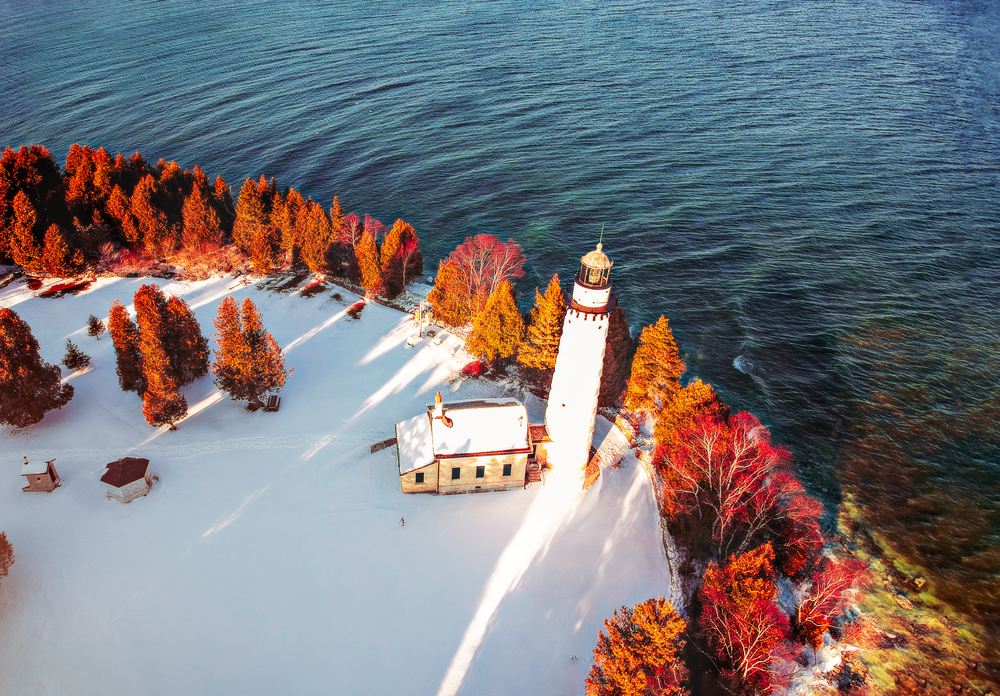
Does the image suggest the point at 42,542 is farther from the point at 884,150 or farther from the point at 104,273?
the point at 884,150

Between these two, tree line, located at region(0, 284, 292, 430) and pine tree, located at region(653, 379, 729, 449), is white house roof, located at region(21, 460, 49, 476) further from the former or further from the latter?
pine tree, located at region(653, 379, 729, 449)

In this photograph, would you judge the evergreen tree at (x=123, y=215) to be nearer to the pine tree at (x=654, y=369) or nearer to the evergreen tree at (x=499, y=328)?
the evergreen tree at (x=499, y=328)

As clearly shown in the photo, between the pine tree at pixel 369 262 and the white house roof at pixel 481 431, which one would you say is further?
the pine tree at pixel 369 262

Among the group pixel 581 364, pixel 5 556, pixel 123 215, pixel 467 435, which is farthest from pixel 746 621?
pixel 123 215

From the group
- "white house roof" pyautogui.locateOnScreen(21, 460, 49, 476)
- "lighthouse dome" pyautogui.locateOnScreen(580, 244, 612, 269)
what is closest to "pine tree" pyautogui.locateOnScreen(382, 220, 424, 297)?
"white house roof" pyautogui.locateOnScreen(21, 460, 49, 476)

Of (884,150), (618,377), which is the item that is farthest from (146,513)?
(884,150)

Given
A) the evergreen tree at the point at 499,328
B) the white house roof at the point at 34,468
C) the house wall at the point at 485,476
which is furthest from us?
the evergreen tree at the point at 499,328

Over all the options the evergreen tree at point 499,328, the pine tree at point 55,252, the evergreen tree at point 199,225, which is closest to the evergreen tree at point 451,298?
the evergreen tree at point 499,328
